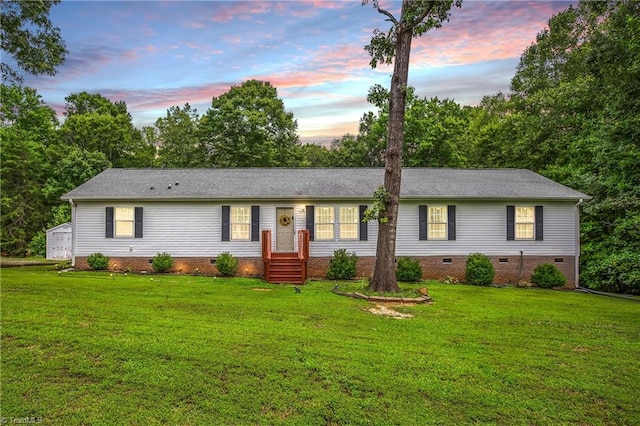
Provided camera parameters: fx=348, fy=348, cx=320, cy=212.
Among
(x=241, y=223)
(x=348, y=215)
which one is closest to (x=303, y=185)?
(x=348, y=215)

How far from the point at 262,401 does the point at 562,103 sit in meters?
22.6

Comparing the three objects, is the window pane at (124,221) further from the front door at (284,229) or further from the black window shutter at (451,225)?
the black window shutter at (451,225)

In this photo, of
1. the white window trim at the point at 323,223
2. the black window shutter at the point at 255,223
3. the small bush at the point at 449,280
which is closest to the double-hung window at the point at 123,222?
the black window shutter at the point at 255,223

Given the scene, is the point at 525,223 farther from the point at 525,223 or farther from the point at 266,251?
the point at 266,251

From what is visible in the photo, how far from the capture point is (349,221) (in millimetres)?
14359

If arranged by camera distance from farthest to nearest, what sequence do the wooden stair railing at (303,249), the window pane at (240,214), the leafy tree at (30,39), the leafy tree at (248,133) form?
1. the leafy tree at (248,133)
2. the window pane at (240,214)
3. the wooden stair railing at (303,249)
4. the leafy tree at (30,39)

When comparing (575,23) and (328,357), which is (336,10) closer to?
(328,357)

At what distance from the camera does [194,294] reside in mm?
9734

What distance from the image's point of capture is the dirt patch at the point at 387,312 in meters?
8.02

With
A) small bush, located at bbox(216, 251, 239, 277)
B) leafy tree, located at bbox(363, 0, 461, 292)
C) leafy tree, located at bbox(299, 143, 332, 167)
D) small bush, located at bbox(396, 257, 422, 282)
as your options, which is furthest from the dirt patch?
leafy tree, located at bbox(299, 143, 332, 167)

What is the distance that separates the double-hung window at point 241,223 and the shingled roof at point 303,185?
2.19 ft

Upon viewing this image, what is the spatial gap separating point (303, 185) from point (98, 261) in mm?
8708

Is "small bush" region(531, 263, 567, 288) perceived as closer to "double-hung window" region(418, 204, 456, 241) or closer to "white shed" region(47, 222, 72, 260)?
"double-hung window" region(418, 204, 456, 241)

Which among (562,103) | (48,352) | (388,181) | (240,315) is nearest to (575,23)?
(562,103)
